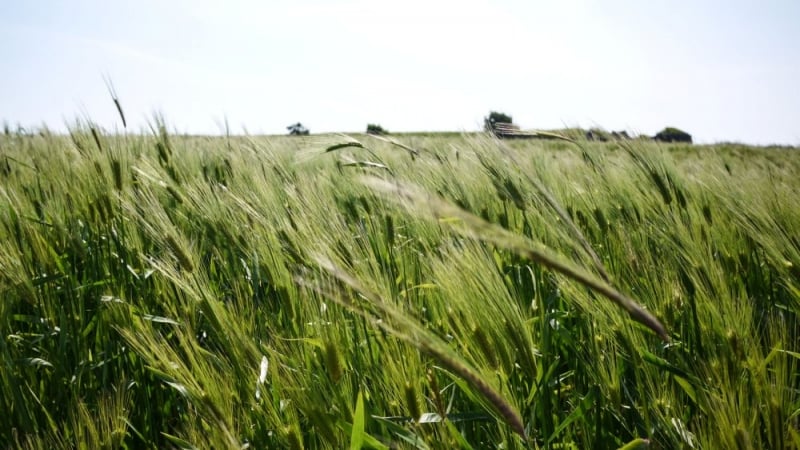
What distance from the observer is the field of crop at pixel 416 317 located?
2.34ft

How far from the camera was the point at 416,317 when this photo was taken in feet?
3.12

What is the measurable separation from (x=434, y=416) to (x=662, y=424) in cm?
35

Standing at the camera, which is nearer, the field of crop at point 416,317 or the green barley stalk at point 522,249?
the green barley stalk at point 522,249

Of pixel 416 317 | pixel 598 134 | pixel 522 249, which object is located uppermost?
pixel 598 134

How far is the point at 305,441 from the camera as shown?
0.93 m

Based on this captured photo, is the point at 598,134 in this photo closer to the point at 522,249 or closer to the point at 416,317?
the point at 416,317

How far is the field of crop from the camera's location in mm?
713

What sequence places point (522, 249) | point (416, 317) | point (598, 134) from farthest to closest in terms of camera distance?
point (598, 134), point (416, 317), point (522, 249)

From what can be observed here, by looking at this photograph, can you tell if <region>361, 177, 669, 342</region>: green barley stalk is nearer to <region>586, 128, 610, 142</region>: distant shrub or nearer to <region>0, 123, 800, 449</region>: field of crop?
<region>0, 123, 800, 449</region>: field of crop

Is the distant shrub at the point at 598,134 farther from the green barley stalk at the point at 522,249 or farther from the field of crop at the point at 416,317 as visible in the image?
the green barley stalk at the point at 522,249

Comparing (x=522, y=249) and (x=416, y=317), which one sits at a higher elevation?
(x=522, y=249)

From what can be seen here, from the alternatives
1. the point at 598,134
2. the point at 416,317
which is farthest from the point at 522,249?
the point at 598,134

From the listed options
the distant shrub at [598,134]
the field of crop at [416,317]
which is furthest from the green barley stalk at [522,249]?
the distant shrub at [598,134]

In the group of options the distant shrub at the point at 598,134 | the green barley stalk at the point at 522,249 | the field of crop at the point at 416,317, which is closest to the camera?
the green barley stalk at the point at 522,249
